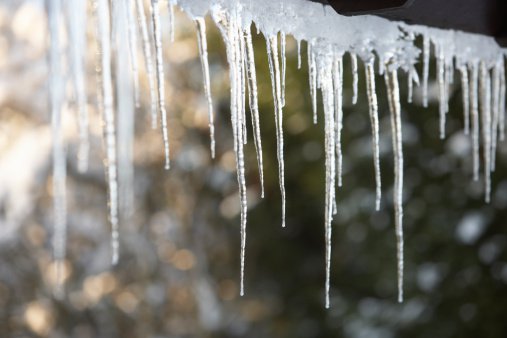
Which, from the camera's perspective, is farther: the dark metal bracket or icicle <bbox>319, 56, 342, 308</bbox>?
icicle <bbox>319, 56, 342, 308</bbox>

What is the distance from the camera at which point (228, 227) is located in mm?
4426

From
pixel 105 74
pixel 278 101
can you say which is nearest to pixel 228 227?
pixel 105 74

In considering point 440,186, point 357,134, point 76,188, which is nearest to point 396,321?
point 440,186

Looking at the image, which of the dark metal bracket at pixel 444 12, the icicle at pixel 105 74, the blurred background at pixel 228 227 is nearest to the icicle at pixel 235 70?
the dark metal bracket at pixel 444 12

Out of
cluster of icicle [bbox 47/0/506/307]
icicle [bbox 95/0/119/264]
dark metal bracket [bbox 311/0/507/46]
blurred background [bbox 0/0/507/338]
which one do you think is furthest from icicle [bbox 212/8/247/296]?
blurred background [bbox 0/0/507/338]

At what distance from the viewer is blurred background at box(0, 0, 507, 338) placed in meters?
3.76

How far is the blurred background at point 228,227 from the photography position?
3756mm

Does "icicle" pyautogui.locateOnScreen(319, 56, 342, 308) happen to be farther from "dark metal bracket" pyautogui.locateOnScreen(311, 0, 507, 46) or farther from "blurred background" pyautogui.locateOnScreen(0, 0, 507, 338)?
"blurred background" pyautogui.locateOnScreen(0, 0, 507, 338)

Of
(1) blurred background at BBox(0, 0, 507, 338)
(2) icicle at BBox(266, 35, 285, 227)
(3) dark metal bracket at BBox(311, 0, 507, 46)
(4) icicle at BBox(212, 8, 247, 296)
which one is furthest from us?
(1) blurred background at BBox(0, 0, 507, 338)

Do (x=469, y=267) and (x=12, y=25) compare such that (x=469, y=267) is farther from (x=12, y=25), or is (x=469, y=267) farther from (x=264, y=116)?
(x=12, y=25)

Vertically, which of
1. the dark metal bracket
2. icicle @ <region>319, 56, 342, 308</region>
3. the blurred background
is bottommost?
the blurred background

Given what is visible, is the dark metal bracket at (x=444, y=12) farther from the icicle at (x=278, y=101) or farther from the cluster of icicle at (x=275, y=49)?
the icicle at (x=278, y=101)

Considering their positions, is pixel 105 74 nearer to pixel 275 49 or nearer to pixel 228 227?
pixel 275 49

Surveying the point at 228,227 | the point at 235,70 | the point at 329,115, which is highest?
the point at 235,70
